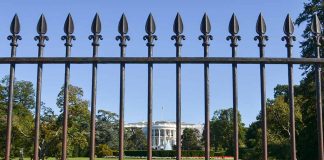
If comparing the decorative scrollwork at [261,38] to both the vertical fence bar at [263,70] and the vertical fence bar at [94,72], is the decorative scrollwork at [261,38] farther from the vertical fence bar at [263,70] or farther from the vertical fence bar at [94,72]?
the vertical fence bar at [94,72]

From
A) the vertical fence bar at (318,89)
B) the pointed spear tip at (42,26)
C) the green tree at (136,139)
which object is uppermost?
the pointed spear tip at (42,26)

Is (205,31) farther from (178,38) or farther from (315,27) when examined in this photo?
(315,27)

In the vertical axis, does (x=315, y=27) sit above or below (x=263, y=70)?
above

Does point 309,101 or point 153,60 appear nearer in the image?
point 153,60

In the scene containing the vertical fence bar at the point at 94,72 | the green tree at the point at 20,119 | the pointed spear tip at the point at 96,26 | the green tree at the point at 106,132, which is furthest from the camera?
the green tree at the point at 106,132

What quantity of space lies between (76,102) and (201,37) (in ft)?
67.1

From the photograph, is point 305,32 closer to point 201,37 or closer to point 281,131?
point 281,131

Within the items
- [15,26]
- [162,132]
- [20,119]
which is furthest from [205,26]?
[162,132]

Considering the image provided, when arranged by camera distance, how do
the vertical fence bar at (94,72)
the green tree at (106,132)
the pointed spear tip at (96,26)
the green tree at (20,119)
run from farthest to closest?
the green tree at (106,132) < the green tree at (20,119) < the pointed spear tip at (96,26) < the vertical fence bar at (94,72)

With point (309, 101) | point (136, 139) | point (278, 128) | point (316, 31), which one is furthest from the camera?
point (136, 139)

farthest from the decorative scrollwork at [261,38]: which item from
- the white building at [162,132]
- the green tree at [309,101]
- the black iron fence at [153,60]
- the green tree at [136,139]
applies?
the white building at [162,132]

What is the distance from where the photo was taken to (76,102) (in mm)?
24891

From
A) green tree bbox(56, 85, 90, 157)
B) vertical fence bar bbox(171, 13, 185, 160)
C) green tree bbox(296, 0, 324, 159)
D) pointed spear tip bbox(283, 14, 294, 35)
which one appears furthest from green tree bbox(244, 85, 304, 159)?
vertical fence bar bbox(171, 13, 185, 160)

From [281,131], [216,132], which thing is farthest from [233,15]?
[216,132]
